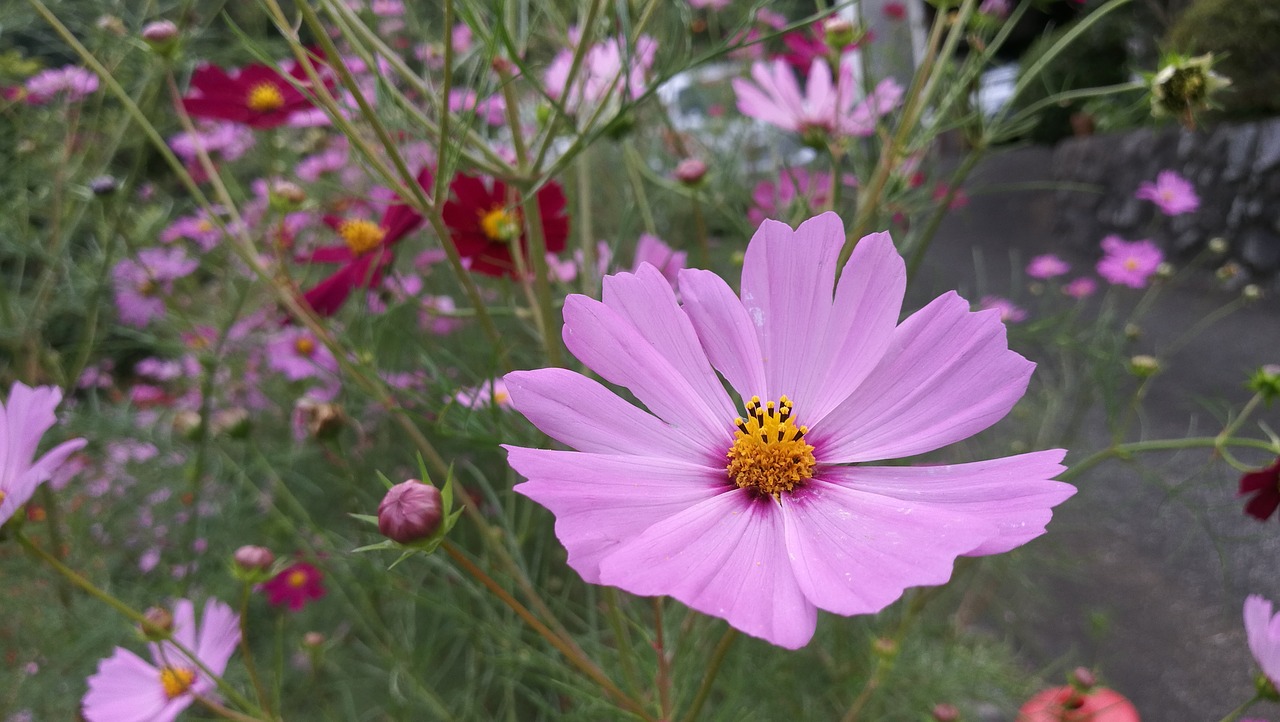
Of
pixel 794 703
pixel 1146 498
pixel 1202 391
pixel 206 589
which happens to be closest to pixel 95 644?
pixel 206 589

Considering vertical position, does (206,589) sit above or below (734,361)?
below

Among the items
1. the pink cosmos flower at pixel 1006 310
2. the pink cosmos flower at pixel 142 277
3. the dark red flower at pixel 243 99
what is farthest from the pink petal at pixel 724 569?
the pink cosmos flower at pixel 142 277

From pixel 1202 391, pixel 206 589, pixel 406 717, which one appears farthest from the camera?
pixel 1202 391

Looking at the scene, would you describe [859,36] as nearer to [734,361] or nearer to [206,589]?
[734,361]

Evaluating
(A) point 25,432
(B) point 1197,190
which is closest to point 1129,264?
(B) point 1197,190

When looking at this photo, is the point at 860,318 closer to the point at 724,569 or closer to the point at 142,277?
the point at 724,569

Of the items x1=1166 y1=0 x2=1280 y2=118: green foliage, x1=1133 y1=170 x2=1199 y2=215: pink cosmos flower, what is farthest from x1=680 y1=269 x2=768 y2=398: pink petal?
x1=1166 y1=0 x2=1280 y2=118: green foliage

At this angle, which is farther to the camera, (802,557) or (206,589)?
(206,589)
